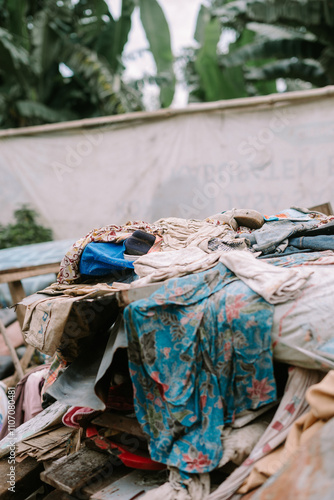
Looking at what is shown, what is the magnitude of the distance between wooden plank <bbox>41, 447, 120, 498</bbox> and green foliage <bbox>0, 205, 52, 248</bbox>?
165 inches

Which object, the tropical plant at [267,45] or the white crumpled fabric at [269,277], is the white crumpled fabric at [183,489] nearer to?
the white crumpled fabric at [269,277]

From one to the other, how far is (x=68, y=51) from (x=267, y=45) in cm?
407

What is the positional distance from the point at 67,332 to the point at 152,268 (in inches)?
21.2

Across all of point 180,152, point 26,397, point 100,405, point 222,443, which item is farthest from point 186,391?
point 180,152

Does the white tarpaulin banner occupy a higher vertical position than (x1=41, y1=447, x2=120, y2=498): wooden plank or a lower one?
higher

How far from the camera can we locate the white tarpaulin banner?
5.35 metres

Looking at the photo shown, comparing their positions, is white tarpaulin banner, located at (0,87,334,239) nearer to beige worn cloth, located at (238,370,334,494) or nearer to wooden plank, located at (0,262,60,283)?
wooden plank, located at (0,262,60,283)

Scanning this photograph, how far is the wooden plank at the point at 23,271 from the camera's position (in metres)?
3.71

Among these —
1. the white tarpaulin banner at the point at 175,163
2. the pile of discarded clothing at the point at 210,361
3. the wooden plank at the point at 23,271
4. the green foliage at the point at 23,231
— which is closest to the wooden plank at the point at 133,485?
the pile of discarded clothing at the point at 210,361

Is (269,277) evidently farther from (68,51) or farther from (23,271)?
(68,51)

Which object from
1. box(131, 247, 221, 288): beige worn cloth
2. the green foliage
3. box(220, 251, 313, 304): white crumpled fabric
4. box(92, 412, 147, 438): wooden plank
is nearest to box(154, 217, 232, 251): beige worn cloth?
box(131, 247, 221, 288): beige worn cloth

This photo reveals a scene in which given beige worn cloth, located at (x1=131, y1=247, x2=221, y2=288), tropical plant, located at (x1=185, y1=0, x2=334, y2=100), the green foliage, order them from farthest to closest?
tropical plant, located at (x1=185, y1=0, x2=334, y2=100), the green foliage, beige worn cloth, located at (x1=131, y1=247, x2=221, y2=288)

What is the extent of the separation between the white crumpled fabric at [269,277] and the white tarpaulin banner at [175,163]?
358 centimetres

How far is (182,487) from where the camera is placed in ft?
5.68
